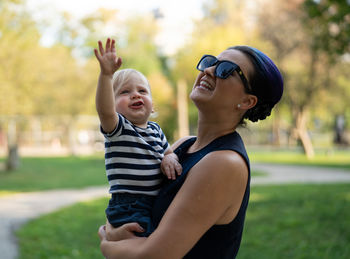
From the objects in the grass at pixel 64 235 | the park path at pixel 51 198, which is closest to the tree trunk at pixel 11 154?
the park path at pixel 51 198

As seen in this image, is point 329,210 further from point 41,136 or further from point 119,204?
point 41,136

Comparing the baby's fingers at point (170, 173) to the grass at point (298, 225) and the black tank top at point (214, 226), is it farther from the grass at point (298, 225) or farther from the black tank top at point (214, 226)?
the grass at point (298, 225)

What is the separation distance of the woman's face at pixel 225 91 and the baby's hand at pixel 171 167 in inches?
10.7

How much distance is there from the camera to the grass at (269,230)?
5.91 m

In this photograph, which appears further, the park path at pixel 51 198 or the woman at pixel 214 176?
the park path at pixel 51 198

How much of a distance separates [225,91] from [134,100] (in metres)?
0.49

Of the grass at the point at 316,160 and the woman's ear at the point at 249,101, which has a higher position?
the woman's ear at the point at 249,101

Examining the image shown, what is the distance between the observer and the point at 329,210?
26.9 feet

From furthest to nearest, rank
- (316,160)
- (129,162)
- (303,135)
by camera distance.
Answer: (303,135)
(316,160)
(129,162)

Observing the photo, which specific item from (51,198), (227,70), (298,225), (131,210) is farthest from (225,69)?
(51,198)

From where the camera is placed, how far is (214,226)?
165cm

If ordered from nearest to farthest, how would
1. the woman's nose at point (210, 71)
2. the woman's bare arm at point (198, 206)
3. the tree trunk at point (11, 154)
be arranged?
1. the woman's bare arm at point (198, 206)
2. the woman's nose at point (210, 71)
3. the tree trunk at point (11, 154)

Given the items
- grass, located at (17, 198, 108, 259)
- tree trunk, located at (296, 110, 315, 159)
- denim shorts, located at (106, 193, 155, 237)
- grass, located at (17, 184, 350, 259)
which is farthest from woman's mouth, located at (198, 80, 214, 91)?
tree trunk, located at (296, 110, 315, 159)

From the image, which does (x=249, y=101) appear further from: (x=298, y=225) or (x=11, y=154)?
(x=11, y=154)
